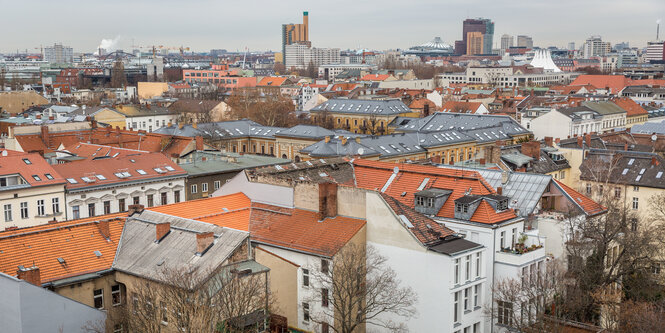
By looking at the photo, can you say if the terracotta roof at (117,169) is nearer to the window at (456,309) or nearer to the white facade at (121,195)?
the white facade at (121,195)

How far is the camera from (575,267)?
41031 mm

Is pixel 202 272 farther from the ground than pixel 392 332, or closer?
farther from the ground

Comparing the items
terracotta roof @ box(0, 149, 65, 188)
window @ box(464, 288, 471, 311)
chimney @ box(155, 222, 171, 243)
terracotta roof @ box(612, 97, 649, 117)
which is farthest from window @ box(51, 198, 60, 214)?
terracotta roof @ box(612, 97, 649, 117)

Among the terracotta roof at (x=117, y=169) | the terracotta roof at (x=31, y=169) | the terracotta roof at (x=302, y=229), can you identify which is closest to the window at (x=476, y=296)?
the terracotta roof at (x=302, y=229)

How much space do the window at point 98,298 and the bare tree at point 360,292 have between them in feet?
37.4

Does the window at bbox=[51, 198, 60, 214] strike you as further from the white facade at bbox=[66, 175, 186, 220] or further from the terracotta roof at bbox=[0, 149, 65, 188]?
the terracotta roof at bbox=[0, 149, 65, 188]

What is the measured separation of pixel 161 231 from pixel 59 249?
5.41m

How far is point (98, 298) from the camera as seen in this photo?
124ft

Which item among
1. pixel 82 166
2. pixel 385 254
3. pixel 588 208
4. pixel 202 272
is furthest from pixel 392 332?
pixel 82 166

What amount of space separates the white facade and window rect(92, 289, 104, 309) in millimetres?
17241

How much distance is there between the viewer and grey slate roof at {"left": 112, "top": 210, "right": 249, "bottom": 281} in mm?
36375

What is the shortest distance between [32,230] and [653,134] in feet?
231

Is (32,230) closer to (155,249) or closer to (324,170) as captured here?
(155,249)

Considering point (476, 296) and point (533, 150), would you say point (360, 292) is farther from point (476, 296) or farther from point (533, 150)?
point (533, 150)
